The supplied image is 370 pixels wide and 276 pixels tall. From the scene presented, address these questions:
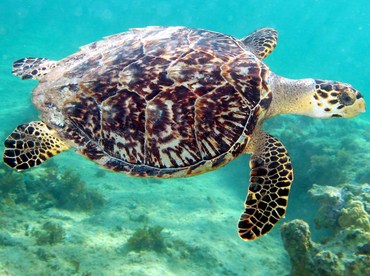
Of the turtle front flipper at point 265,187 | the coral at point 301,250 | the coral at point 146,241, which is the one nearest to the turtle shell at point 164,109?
the turtle front flipper at point 265,187

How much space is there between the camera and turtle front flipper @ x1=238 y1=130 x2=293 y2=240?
310cm

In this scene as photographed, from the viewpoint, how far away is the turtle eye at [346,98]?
3.97 meters

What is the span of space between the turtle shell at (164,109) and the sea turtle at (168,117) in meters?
0.01

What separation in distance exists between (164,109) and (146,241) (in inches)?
156

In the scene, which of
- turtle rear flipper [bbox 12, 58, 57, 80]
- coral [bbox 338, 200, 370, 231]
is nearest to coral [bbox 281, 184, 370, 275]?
coral [bbox 338, 200, 370, 231]

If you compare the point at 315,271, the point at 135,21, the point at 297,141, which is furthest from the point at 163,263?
the point at 135,21

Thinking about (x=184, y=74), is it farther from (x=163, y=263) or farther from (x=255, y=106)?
(x=163, y=263)

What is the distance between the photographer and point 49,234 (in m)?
5.84

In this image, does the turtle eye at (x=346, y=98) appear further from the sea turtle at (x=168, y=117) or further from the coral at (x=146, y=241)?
the coral at (x=146, y=241)

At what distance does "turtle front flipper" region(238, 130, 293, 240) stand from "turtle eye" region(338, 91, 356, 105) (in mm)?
1170

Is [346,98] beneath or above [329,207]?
above

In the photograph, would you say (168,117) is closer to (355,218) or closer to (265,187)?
(265,187)

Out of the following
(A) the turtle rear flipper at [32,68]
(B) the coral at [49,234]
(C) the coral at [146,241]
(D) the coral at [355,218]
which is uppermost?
(A) the turtle rear flipper at [32,68]

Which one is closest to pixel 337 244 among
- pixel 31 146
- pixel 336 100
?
pixel 336 100
